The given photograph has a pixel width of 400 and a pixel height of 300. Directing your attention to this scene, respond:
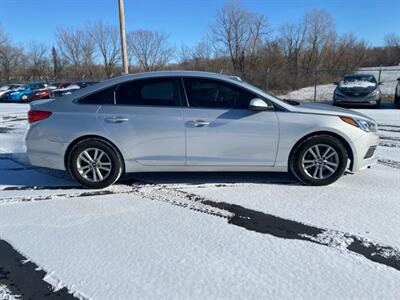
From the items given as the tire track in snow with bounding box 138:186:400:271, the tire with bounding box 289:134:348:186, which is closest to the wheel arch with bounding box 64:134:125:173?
the tire track in snow with bounding box 138:186:400:271

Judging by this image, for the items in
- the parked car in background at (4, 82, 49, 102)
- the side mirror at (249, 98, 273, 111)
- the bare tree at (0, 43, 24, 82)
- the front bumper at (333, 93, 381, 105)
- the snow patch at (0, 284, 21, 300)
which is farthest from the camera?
the bare tree at (0, 43, 24, 82)

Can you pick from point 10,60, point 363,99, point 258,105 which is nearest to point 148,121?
point 258,105

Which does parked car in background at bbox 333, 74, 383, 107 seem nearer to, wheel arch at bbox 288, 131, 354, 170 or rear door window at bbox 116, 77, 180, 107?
wheel arch at bbox 288, 131, 354, 170

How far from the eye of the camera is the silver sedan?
463 centimetres

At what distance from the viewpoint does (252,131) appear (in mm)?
4625

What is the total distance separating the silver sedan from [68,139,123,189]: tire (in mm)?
13

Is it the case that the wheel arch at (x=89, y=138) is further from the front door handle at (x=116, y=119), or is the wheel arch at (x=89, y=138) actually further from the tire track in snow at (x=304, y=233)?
the tire track in snow at (x=304, y=233)

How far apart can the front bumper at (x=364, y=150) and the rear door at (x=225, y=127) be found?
106 cm

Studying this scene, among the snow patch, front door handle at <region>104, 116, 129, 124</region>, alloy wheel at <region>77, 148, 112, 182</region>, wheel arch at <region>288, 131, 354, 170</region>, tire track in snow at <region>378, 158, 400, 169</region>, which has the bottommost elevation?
the snow patch

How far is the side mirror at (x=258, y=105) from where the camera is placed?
4.54 meters

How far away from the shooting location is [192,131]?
15.3 feet

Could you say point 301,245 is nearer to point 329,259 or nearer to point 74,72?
point 329,259

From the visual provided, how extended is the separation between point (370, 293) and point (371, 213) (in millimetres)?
1516

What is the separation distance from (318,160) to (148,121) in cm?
231
